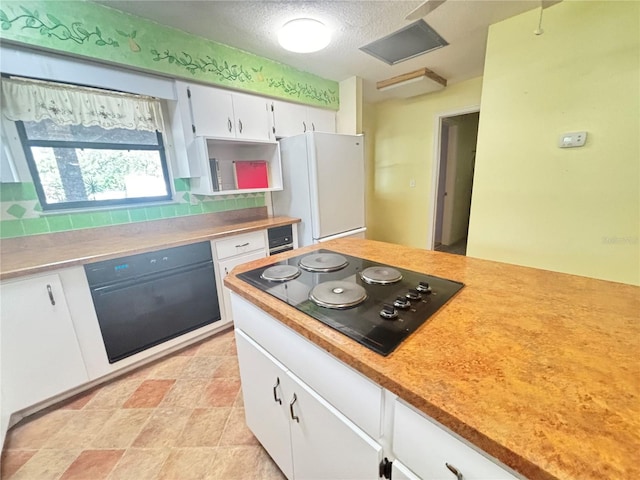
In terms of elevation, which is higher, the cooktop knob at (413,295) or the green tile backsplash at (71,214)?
the green tile backsplash at (71,214)

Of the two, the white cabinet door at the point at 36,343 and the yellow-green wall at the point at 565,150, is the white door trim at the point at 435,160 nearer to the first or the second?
the yellow-green wall at the point at 565,150

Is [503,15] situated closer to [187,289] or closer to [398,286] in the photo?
[398,286]

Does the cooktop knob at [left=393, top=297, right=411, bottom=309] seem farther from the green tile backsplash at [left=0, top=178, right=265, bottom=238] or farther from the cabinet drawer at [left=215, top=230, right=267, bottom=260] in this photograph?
the green tile backsplash at [left=0, top=178, right=265, bottom=238]

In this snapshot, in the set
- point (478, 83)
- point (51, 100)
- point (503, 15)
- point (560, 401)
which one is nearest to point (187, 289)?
point (51, 100)

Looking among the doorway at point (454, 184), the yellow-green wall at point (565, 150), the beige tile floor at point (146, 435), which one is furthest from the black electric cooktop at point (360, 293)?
the doorway at point (454, 184)

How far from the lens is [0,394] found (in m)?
1.31

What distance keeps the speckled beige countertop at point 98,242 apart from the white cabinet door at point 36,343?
4.0 inches

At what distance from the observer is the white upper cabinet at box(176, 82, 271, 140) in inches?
81.9

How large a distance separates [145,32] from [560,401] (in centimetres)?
270

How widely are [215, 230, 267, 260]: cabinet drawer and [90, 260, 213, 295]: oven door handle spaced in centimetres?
16

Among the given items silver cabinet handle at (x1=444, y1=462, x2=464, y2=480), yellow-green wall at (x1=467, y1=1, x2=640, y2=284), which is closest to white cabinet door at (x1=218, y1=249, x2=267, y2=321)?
silver cabinet handle at (x1=444, y1=462, x2=464, y2=480)

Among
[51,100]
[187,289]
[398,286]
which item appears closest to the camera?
[398,286]

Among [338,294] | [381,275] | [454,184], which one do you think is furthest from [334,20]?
[454,184]

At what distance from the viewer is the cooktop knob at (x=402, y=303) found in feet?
2.54
